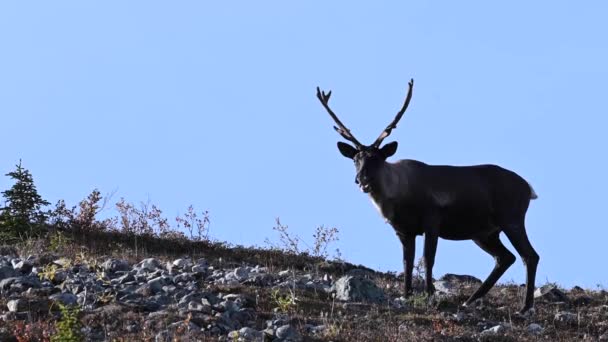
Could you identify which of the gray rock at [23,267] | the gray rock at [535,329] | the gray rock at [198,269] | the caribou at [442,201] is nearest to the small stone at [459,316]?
the gray rock at [535,329]

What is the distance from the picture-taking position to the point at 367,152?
45.8 feet

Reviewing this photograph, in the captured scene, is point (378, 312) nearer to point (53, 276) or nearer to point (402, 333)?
point (402, 333)

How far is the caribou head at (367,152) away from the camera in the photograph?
13.7 m

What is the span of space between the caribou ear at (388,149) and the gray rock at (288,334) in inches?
204

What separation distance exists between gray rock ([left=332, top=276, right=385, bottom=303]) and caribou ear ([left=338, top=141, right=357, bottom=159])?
8.60 feet

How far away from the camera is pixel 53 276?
36.5 ft

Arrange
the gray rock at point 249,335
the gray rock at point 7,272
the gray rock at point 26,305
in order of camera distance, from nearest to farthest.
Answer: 1. the gray rock at point 249,335
2. the gray rock at point 26,305
3. the gray rock at point 7,272

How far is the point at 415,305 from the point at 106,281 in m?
3.26

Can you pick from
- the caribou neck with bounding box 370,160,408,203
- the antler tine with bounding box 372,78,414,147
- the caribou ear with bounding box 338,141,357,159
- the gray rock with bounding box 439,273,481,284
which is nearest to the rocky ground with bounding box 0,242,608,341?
the caribou neck with bounding box 370,160,408,203

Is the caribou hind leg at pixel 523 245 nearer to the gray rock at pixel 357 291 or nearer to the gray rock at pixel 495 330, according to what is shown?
the gray rock at pixel 357 291

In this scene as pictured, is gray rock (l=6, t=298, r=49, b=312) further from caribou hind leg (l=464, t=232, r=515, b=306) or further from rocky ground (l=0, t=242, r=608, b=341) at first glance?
caribou hind leg (l=464, t=232, r=515, b=306)

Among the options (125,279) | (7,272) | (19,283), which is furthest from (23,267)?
(19,283)

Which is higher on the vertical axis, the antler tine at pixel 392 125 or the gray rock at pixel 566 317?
the antler tine at pixel 392 125

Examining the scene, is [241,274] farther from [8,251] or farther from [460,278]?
[460,278]
